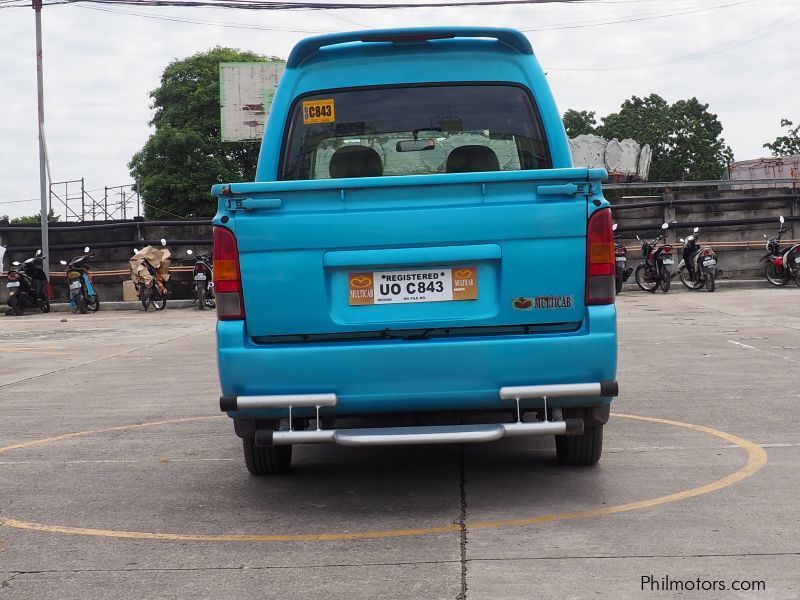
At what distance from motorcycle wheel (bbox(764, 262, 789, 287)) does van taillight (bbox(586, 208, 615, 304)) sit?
1978 cm

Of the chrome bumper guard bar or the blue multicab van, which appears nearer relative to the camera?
the chrome bumper guard bar

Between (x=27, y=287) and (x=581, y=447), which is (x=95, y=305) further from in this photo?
(x=581, y=447)

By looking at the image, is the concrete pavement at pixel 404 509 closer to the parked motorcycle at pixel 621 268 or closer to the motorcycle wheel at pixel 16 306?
the parked motorcycle at pixel 621 268

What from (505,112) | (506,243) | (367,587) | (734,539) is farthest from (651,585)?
(505,112)

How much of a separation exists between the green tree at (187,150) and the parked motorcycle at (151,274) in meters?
32.8

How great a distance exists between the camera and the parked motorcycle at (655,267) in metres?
23.1

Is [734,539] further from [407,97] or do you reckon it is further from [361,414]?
[407,97]

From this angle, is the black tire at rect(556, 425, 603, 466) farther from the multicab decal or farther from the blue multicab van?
the multicab decal

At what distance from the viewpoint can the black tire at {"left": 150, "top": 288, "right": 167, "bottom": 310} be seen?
24156mm

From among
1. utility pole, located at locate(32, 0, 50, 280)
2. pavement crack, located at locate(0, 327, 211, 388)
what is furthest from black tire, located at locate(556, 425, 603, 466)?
utility pole, located at locate(32, 0, 50, 280)

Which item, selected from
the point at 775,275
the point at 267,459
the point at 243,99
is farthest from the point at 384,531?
the point at 243,99

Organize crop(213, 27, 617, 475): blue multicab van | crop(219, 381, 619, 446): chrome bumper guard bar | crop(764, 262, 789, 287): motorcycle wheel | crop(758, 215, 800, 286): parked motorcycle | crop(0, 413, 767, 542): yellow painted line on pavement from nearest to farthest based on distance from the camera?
crop(0, 413, 767, 542): yellow painted line on pavement
crop(219, 381, 619, 446): chrome bumper guard bar
crop(213, 27, 617, 475): blue multicab van
crop(758, 215, 800, 286): parked motorcycle
crop(764, 262, 789, 287): motorcycle wheel

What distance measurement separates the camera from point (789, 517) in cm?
470

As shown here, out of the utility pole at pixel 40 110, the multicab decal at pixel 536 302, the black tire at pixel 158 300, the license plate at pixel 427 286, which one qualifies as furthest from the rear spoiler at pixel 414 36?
the utility pole at pixel 40 110
